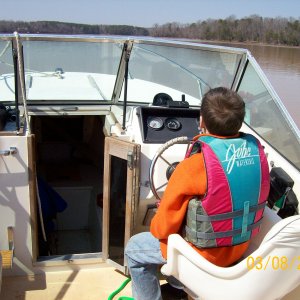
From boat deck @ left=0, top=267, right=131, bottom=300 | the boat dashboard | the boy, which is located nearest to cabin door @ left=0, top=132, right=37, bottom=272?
boat deck @ left=0, top=267, right=131, bottom=300

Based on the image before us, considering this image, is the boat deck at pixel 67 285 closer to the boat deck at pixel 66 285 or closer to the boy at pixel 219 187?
the boat deck at pixel 66 285

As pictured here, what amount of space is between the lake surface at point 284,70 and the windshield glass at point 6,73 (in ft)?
37.6

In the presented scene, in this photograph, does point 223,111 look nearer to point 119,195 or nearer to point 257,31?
point 119,195

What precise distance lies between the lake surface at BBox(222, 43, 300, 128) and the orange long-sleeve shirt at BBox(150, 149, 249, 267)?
12.3 meters

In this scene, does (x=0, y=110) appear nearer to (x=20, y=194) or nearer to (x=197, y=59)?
(x=20, y=194)

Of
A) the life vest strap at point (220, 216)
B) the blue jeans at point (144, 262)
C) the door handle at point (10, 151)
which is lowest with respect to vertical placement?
the blue jeans at point (144, 262)

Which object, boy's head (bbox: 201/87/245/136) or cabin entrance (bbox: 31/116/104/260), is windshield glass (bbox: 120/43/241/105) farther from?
boy's head (bbox: 201/87/245/136)

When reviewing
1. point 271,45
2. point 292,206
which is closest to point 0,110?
→ point 292,206

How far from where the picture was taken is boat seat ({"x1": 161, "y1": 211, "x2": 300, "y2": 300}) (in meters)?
1.55

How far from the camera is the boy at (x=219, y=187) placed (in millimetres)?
1634

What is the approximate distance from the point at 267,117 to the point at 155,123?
30.6 inches

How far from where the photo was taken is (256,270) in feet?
5.15
